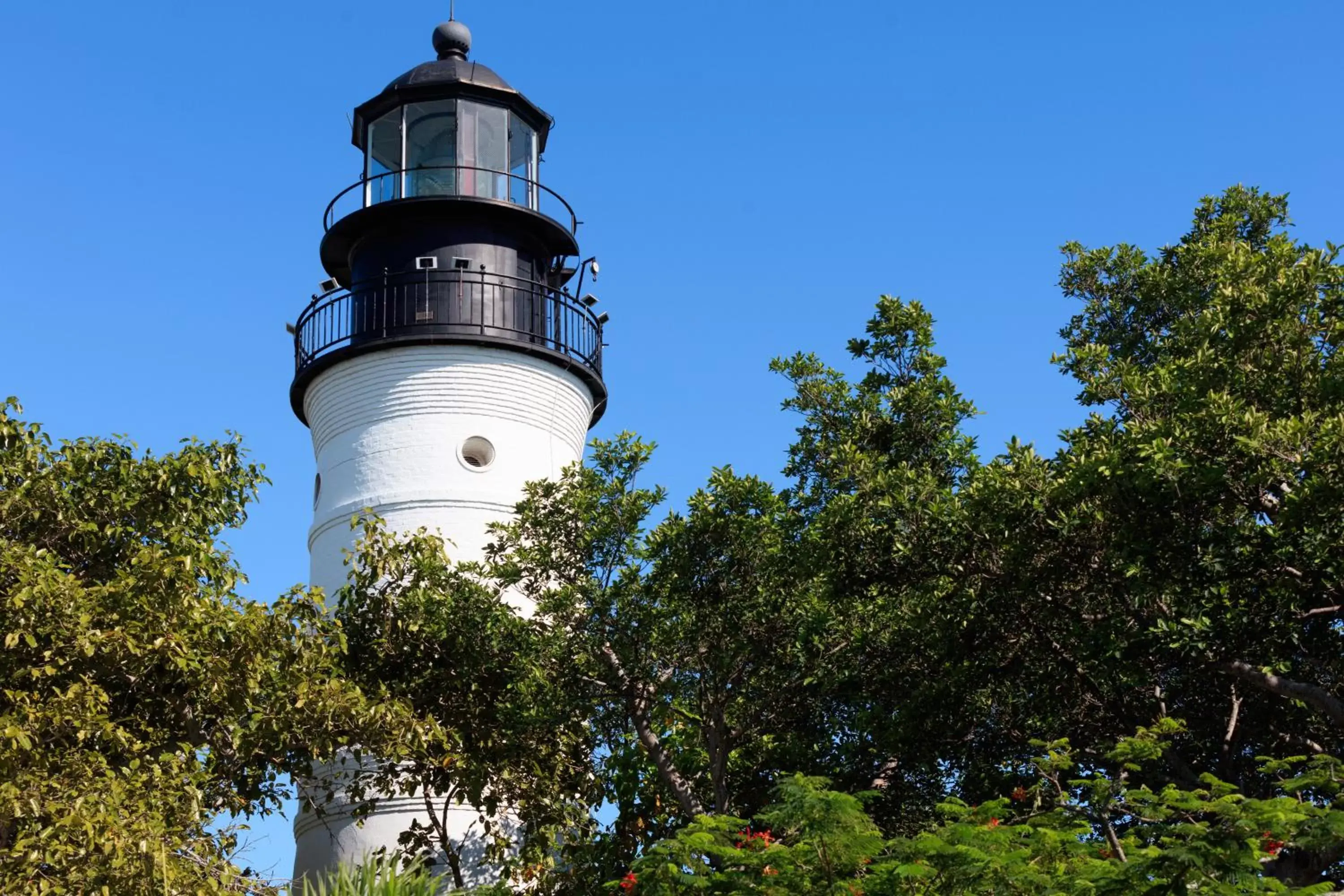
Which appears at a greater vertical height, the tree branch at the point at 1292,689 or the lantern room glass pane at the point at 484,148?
the lantern room glass pane at the point at 484,148

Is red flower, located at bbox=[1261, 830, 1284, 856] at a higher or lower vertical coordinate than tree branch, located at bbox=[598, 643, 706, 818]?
lower

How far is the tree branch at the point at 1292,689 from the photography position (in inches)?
545

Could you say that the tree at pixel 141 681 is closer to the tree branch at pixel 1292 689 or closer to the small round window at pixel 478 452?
the small round window at pixel 478 452

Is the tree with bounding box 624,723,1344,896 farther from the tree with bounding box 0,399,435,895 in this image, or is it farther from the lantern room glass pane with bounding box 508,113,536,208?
the lantern room glass pane with bounding box 508,113,536,208

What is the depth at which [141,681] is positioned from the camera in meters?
17.1

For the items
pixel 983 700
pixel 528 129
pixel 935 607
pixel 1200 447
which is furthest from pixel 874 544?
pixel 528 129

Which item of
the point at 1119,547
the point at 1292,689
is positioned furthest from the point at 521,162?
the point at 1292,689

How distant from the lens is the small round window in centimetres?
2352

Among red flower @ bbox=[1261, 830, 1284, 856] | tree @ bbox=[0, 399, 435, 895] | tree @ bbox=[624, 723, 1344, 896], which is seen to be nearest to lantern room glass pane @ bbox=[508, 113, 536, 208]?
tree @ bbox=[0, 399, 435, 895]

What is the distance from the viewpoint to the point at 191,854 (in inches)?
620

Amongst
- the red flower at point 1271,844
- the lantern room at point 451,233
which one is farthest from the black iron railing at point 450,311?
the red flower at point 1271,844

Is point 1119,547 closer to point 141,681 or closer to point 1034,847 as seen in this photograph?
point 1034,847

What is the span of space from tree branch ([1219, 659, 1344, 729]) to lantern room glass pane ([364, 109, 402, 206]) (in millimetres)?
14838

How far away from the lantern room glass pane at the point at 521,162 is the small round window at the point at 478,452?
12.9 feet
